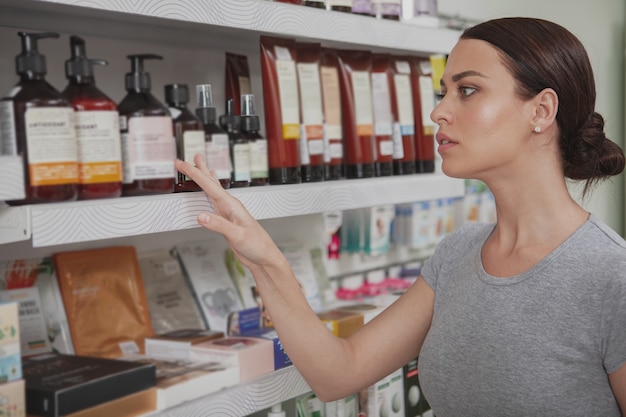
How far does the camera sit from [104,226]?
1152 mm

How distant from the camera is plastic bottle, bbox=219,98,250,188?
1486 mm

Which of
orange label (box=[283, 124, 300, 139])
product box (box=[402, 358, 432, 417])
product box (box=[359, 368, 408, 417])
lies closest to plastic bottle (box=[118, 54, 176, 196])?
orange label (box=[283, 124, 300, 139])

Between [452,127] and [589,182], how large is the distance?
1.10 ft

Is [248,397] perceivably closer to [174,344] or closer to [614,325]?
[174,344]

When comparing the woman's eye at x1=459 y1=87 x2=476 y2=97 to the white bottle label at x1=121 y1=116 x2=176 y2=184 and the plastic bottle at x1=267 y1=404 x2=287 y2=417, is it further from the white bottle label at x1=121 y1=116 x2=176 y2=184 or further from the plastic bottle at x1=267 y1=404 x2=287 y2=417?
the plastic bottle at x1=267 y1=404 x2=287 y2=417

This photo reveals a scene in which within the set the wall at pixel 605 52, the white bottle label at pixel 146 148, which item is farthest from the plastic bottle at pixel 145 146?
the wall at pixel 605 52

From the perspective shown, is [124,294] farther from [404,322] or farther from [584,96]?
[584,96]

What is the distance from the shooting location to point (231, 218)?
1295mm

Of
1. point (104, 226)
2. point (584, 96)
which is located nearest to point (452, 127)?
point (584, 96)

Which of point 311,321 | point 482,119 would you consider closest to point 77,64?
point 311,321

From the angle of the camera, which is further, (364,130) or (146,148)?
(364,130)

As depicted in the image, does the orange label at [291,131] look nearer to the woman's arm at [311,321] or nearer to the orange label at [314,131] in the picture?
the orange label at [314,131]

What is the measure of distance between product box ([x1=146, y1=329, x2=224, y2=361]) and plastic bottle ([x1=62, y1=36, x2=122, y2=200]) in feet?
1.32

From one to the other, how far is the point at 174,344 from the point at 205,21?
0.63 m
